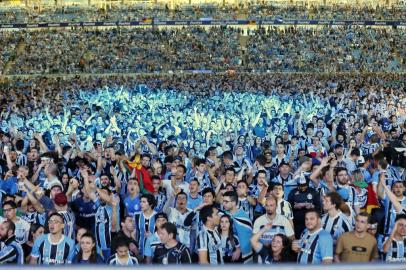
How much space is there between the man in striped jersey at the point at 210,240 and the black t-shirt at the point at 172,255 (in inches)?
6.7

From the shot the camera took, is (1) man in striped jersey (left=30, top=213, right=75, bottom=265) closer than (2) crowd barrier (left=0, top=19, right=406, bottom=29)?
Yes

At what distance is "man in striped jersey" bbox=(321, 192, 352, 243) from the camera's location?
5.95 metres

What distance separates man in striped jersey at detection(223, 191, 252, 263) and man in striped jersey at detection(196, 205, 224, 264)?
0.84ft

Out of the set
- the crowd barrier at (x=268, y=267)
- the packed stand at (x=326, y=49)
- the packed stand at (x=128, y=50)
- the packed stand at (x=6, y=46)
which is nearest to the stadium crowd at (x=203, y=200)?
the crowd barrier at (x=268, y=267)

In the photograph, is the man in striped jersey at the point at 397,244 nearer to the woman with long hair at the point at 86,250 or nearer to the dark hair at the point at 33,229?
the woman with long hair at the point at 86,250

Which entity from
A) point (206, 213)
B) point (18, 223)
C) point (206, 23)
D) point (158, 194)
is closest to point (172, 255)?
point (206, 213)

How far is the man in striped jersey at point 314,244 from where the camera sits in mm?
5332

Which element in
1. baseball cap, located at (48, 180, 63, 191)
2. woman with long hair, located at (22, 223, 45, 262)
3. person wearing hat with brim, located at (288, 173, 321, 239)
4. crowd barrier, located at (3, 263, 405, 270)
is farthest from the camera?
baseball cap, located at (48, 180, 63, 191)

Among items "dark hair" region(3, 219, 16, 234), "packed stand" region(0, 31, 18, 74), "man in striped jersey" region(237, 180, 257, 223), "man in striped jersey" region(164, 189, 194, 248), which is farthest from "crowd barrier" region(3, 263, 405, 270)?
"packed stand" region(0, 31, 18, 74)

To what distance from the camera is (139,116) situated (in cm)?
1633

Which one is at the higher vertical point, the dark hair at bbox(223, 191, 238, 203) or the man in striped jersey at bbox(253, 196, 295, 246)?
the dark hair at bbox(223, 191, 238, 203)

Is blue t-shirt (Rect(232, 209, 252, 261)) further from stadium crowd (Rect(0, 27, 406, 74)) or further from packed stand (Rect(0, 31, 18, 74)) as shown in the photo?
packed stand (Rect(0, 31, 18, 74))

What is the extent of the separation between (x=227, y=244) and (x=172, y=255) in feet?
2.10

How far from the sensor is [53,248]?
227 inches
